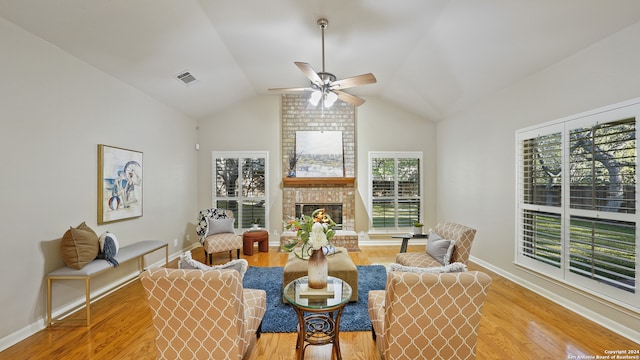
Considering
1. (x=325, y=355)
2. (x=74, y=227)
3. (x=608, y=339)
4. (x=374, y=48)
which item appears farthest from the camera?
(x=374, y=48)

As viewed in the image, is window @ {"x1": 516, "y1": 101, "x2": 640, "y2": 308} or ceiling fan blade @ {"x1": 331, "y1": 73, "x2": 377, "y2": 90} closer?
window @ {"x1": 516, "y1": 101, "x2": 640, "y2": 308}

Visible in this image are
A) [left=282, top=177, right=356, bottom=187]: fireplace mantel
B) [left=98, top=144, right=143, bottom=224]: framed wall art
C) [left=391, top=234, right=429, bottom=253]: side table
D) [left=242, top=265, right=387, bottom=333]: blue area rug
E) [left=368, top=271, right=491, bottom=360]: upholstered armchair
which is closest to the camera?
[left=368, top=271, right=491, bottom=360]: upholstered armchair

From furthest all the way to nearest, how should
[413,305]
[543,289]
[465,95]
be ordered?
1. [465,95]
2. [543,289]
3. [413,305]

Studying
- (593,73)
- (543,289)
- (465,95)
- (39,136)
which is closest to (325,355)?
(543,289)

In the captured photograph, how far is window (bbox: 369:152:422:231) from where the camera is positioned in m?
5.75

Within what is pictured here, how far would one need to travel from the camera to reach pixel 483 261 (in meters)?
4.32

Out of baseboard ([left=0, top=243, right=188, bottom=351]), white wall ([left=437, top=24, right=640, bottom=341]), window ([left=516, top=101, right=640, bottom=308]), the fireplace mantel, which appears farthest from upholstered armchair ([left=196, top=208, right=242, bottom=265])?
window ([left=516, top=101, right=640, bottom=308])

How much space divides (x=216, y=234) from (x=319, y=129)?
3.02 meters

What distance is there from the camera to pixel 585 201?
2.72m

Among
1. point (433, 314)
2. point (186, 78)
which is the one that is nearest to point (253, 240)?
point (186, 78)

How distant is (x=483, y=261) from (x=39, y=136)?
236 inches

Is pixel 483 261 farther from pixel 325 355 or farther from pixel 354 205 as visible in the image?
pixel 325 355

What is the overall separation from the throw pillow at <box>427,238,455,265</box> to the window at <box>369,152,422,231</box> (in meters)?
2.46

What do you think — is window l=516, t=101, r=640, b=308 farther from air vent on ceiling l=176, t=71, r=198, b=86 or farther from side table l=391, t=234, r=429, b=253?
air vent on ceiling l=176, t=71, r=198, b=86
